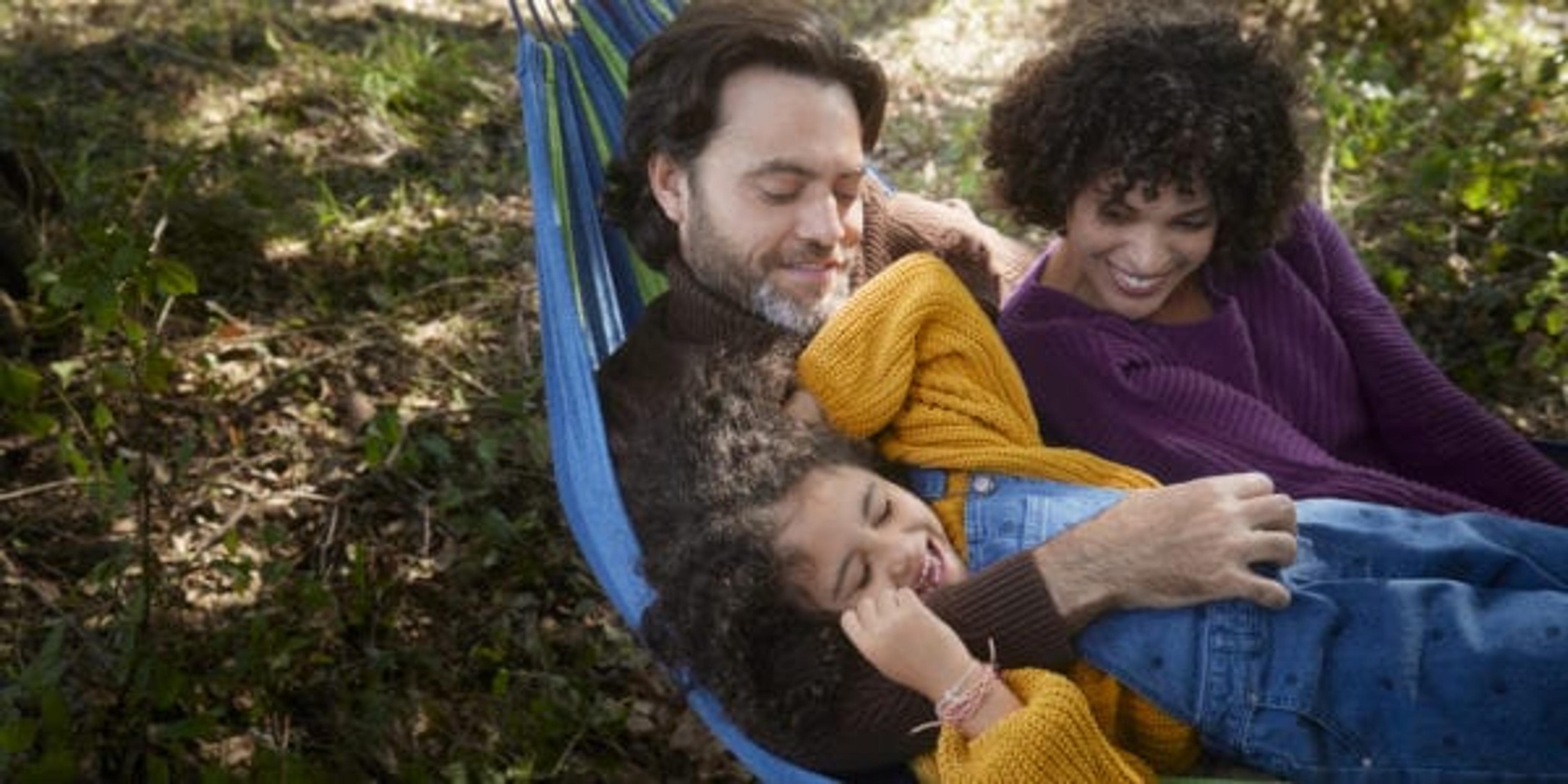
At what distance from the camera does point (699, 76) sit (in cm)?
225

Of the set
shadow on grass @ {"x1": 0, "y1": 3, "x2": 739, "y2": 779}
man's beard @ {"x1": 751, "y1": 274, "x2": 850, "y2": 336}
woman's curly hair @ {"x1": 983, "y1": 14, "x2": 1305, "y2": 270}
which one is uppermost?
woman's curly hair @ {"x1": 983, "y1": 14, "x2": 1305, "y2": 270}

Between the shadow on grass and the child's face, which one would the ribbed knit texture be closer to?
the child's face

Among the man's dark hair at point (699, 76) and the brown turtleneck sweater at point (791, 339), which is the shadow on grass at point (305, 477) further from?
the man's dark hair at point (699, 76)

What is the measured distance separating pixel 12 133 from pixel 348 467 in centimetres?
141

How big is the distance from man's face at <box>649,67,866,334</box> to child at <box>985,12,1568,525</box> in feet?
1.16

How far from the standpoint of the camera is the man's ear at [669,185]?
234cm

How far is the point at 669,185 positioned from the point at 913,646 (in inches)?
43.3

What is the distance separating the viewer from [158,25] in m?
4.88

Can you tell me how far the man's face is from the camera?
2.20m

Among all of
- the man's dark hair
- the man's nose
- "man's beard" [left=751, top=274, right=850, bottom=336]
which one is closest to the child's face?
"man's beard" [left=751, top=274, right=850, bottom=336]

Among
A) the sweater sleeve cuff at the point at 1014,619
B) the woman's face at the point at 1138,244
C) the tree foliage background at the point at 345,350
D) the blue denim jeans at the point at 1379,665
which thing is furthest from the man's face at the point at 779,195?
the tree foliage background at the point at 345,350

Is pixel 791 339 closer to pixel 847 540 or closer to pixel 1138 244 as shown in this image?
pixel 847 540

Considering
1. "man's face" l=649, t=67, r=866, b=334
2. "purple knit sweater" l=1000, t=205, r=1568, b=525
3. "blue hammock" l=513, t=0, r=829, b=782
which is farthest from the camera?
"man's face" l=649, t=67, r=866, b=334

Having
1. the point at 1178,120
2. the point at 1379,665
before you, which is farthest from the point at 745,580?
the point at 1178,120
